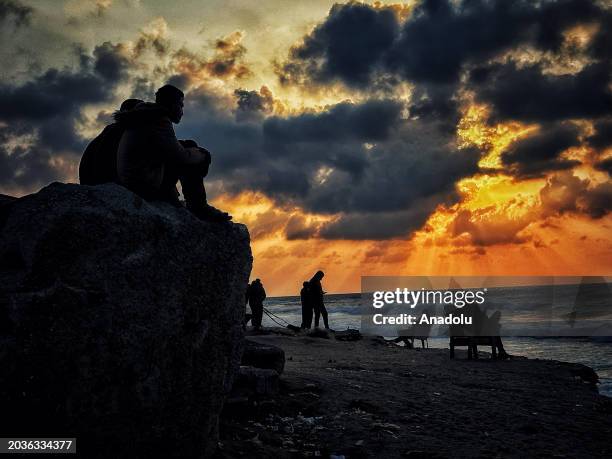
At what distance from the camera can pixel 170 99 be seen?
451cm

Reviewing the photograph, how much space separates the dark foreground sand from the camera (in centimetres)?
557

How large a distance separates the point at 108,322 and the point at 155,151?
1.60 m

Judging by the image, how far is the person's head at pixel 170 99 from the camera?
4.50m

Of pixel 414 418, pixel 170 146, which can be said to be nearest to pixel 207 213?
pixel 170 146

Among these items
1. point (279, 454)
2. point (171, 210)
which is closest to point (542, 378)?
point (279, 454)

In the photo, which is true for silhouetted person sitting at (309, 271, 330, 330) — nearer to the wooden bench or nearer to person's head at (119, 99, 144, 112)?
the wooden bench

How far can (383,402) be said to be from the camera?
24.4 ft

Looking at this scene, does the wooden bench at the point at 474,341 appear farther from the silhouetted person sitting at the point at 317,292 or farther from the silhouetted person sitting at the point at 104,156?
the silhouetted person sitting at the point at 104,156

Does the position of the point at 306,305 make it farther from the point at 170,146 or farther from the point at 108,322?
the point at 108,322

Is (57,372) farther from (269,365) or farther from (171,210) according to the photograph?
(269,365)

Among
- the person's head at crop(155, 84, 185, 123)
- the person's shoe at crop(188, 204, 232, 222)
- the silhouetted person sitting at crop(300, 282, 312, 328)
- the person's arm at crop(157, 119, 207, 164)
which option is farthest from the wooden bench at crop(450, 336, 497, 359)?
the person's head at crop(155, 84, 185, 123)

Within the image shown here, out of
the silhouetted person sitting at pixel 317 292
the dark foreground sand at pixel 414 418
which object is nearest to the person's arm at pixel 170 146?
the dark foreground sand at pixel 414 418

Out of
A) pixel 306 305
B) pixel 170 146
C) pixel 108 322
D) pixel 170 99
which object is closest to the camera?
pixel 108 322

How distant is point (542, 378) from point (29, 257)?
40.1 feet
